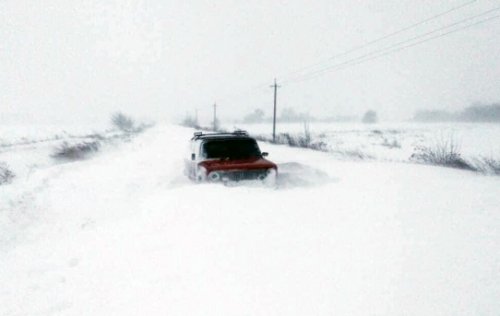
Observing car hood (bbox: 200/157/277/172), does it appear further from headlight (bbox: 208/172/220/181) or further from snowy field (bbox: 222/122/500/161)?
snowy field (bbox: 222/122/500/161)

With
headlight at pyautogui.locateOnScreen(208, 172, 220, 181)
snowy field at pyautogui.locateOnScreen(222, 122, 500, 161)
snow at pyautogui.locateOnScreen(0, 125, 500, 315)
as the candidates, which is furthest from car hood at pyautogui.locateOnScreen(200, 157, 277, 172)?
snowy field at pyautogui.locateOnScreen(222, 122, 500, 161)

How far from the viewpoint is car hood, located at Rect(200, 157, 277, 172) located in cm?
862

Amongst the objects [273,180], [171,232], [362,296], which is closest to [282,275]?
[362,296]

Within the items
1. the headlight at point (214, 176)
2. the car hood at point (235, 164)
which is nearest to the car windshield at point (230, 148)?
the car hood at point (235, 164)

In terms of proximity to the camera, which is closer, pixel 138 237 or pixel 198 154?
pixel 138 237

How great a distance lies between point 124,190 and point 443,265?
9070 mm

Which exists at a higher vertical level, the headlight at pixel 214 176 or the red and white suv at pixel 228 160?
the red and white suv at pixel 228 160

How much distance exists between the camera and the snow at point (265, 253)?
3.63m

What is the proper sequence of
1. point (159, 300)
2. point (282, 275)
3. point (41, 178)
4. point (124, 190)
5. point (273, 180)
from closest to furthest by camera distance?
1. point (159, 300)
2. point (282, 275)
3. point (273, 180)
4. point (124, 190)
5. point (41, 178)

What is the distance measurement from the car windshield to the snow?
1482 mm

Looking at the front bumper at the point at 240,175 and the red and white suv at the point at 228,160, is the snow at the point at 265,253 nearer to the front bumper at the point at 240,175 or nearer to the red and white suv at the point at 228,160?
the front bumper at the point at 240,175

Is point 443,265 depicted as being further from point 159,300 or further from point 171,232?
point 171,232

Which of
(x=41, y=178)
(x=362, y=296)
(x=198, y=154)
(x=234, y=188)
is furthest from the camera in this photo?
(x=41, y=178)

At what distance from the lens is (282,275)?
412cm
